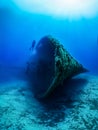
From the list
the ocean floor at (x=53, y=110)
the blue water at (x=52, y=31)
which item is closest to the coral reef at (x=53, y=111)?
the ocean floor at (x=53, y=110)

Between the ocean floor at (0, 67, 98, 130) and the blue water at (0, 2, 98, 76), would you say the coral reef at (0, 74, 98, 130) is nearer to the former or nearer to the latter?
the ocean floor at (0, 67, 98, 130)

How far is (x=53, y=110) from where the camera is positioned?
600cm

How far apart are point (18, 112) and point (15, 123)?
646 millimetres

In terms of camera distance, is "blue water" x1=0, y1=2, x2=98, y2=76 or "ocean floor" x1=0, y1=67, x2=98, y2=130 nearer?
"ocean floor" x1=0, y1=67, x2=98, y2=130

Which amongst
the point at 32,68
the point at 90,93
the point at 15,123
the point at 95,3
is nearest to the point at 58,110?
the point at 15,123

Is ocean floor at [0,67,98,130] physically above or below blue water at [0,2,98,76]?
below

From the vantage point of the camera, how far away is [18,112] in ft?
19.1

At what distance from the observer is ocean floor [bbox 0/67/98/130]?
512 centimetres

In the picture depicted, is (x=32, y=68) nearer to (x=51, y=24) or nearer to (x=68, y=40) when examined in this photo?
(x=51, y=24)

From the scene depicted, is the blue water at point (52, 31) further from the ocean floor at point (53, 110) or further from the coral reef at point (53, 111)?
the coral reef at point (53, 111)

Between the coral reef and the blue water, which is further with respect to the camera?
the blue water

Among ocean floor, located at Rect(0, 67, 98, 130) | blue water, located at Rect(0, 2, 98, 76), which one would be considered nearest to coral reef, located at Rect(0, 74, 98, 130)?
ocean floor, located at Rect(0, 67, 98, 130)

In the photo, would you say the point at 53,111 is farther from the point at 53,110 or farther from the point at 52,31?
the point at 52,31

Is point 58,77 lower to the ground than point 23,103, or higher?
higher
